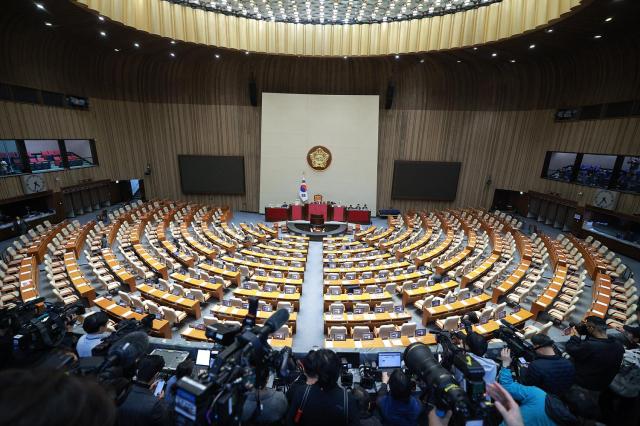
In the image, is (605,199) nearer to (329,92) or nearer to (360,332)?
(360,332)

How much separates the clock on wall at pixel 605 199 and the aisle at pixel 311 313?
13.3 metres

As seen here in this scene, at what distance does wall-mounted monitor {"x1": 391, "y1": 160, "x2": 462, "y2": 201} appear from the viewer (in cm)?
2031

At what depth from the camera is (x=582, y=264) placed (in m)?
12.0

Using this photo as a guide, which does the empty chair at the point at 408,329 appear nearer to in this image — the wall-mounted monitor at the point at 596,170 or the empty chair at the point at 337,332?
the empty chair at the point at 337,332

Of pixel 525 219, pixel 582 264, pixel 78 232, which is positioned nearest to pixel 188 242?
pixel 78 232

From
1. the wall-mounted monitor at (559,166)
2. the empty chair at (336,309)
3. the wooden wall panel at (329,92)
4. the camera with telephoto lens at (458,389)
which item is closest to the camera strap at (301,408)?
the camera with telephoto lens at (458,389)

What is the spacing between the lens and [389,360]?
4.73m

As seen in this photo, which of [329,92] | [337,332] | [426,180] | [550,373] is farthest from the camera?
[426,180]

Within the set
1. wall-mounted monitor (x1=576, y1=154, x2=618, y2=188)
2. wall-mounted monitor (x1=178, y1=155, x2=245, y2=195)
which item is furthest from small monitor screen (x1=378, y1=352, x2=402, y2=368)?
wall-mounted monitor (x1=178, y1=155, x2=245, y2=195)

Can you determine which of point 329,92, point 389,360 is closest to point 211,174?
point 329,92

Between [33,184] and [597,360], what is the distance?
20.0 m

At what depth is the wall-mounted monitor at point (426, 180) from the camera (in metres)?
20.3

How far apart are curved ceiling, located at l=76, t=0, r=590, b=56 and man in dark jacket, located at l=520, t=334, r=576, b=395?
12310 mm

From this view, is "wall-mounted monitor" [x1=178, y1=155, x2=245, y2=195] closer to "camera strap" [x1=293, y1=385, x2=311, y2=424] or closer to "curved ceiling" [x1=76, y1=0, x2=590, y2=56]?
"curved ceiling" [x1=76, y1=0, x2=590, y2=56]
